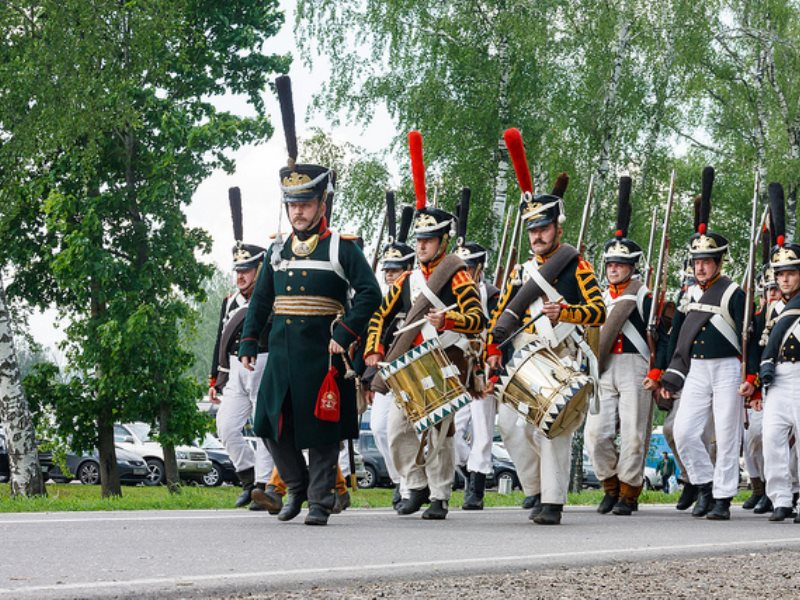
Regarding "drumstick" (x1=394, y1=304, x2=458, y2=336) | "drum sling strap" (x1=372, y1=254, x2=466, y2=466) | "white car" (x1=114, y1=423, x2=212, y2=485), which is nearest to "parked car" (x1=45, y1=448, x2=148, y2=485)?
"white car" (x1=114, y1=423, x2=212, y2=485)

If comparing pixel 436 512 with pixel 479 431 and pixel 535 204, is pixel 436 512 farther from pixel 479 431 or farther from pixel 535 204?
pixel 479 431

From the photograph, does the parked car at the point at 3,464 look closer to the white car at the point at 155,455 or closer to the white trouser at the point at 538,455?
the white car at the point at 155,455

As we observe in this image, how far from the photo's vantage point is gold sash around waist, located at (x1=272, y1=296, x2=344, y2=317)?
980 cm

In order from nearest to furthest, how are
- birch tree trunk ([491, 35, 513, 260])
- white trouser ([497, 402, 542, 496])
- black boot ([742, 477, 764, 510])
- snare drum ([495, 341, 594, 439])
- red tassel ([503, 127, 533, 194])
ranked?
snare drum ([495, 341, 594, 439]) → red tassel ([503, 127, 533, 194]) → white trouser ([497, 402, 542, 496]) → black boot ([742, 477, 764, 510]) → birch tree trunk ([491, 35, 513, 260])

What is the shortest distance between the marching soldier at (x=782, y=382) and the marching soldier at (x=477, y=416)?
2.40 m

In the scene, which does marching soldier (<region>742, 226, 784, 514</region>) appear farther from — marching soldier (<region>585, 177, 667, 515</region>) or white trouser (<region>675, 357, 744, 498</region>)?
marching soldier (<region>585, 177, 667, 515</region>)

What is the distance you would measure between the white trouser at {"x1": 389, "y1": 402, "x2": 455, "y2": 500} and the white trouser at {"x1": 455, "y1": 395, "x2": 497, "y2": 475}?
6.18ft

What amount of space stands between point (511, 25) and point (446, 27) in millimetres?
1340

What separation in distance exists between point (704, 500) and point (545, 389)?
3.21 metres

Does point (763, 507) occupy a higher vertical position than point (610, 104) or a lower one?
lower

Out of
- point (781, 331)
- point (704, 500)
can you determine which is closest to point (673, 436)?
point (704, 500)

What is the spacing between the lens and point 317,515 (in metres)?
9.57

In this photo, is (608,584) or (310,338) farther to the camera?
(310,338)

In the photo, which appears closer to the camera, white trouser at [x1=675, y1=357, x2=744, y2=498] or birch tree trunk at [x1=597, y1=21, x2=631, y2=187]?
white trouser at [x1=675, y1=357, x2=744, y2=498]
